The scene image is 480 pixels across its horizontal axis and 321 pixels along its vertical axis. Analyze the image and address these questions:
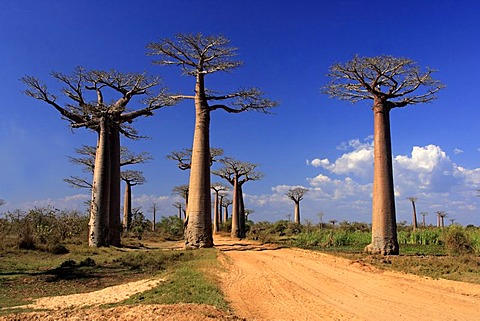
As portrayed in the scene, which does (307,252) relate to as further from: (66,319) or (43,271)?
(66,319)

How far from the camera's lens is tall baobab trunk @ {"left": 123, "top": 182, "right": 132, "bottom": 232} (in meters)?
28.9

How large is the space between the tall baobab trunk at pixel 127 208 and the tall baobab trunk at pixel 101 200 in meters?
12.8

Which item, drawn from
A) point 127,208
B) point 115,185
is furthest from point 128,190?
point 115,185

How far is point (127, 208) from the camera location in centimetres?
2997

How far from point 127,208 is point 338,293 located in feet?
81.8

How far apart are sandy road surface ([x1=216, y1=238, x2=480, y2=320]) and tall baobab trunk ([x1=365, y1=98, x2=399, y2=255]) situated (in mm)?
2381

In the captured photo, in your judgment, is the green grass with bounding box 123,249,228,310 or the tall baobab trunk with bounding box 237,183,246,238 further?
the tall baobab trunk with bounding box 237,183,246,238

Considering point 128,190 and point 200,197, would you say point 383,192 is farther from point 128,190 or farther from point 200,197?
point 128,190

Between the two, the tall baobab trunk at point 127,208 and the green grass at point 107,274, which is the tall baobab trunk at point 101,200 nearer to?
the green grass at point 107,274

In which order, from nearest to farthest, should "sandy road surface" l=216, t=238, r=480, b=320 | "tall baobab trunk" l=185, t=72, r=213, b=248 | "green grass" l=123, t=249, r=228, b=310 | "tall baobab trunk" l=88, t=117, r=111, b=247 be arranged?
1. "sandy road surface" l=216, t=238, r=480, b=320
2. "green grass" l=123, t=249, r=228, b=310
3. "tall baobab trunk" l=185, t=72, r=213, b=248
4. "tall baobab trunk" l=88, t=117, r=111, b=247

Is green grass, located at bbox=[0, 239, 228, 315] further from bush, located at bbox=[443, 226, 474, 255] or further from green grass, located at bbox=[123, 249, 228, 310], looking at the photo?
bush, located at bbox=[443, 226, 474, 255]

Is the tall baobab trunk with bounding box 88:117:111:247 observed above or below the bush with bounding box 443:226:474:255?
above

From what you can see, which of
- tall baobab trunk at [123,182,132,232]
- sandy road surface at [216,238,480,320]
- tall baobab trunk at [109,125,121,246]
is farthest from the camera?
Answer: tall baobab trunk at [123,182,132,232]

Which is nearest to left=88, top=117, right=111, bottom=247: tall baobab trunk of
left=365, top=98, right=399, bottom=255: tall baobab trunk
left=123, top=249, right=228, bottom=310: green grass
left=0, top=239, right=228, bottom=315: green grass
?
left=0, top=239, right=228, bottom=315: green grass
